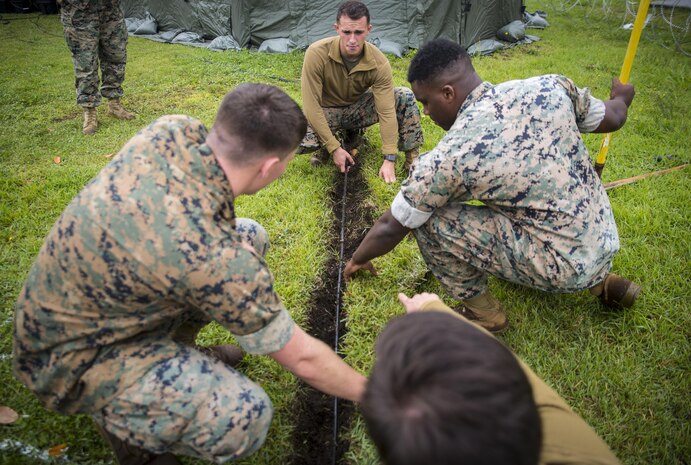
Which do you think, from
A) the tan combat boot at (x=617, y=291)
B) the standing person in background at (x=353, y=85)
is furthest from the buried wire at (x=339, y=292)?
the tan combat boot at (x=617, y=291)

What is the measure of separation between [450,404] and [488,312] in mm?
1775

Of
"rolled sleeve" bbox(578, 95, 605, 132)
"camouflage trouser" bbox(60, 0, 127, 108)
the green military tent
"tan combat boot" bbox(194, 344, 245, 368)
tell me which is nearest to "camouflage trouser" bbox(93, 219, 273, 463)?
"tan combat boot" bbox(194, 344, 245, 368)

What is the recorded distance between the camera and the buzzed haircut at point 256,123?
1.59m

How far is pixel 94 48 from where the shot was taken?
16.1 feet

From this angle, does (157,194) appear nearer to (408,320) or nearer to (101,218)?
(101,218)

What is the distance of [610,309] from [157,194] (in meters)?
2.50

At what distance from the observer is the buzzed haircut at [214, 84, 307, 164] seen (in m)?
1.59

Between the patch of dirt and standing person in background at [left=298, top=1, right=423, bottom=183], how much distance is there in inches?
13.0

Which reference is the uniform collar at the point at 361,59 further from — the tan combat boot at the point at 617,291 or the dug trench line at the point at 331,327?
the tan combat boot at the point at 617,291

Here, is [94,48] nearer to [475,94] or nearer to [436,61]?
[436,61]

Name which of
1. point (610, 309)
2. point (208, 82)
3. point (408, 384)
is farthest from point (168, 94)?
point (408, 384)

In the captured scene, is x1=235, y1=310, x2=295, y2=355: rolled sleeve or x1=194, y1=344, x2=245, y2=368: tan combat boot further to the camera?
x1=194, y1=344, x2=245, y2=368: tan combat boot

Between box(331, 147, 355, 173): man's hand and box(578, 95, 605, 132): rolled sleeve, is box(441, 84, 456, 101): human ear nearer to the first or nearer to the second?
box(578, 95, 605, 132): rolled sleeve

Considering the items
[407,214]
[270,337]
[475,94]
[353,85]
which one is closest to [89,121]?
[353,85]
